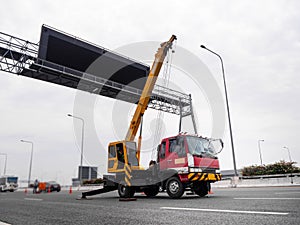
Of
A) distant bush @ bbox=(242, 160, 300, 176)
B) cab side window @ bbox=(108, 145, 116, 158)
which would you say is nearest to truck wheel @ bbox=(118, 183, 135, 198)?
cab side window @ bbox=(108, 145, 116, 158)

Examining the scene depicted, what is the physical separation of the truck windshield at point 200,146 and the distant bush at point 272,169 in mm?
11062

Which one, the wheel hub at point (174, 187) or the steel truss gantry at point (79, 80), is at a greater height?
the steel truss gantry at point (79, 80)

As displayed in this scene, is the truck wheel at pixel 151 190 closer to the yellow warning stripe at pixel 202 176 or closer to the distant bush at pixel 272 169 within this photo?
the yellow warning stripe at pixel 202 176

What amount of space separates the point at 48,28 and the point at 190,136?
37.3ft

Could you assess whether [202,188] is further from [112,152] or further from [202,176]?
[112,152]

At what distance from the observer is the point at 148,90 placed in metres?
13.5

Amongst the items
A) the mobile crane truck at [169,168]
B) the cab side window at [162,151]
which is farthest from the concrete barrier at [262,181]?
the cab side window at [162,151]

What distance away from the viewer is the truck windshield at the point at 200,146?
8.97m

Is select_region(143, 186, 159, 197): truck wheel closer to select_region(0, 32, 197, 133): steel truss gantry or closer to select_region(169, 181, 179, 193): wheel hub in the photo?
select_region(169, 181, 179, 193): wheel hub

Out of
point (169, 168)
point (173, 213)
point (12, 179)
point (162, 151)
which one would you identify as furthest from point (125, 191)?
point (12, 179)

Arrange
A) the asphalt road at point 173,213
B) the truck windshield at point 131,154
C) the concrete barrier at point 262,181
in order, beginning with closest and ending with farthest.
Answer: the asphalt road at point 173,213 < the truck windshield at point 131,154 < the concrete barrier at point 262,181

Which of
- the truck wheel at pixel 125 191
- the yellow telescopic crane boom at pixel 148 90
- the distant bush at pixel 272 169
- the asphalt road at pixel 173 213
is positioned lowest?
the asphalt road at pixel 173 213

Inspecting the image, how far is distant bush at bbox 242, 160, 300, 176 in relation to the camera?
1767 centimetres

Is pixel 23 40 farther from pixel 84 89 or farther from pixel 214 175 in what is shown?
pixel 214 175
